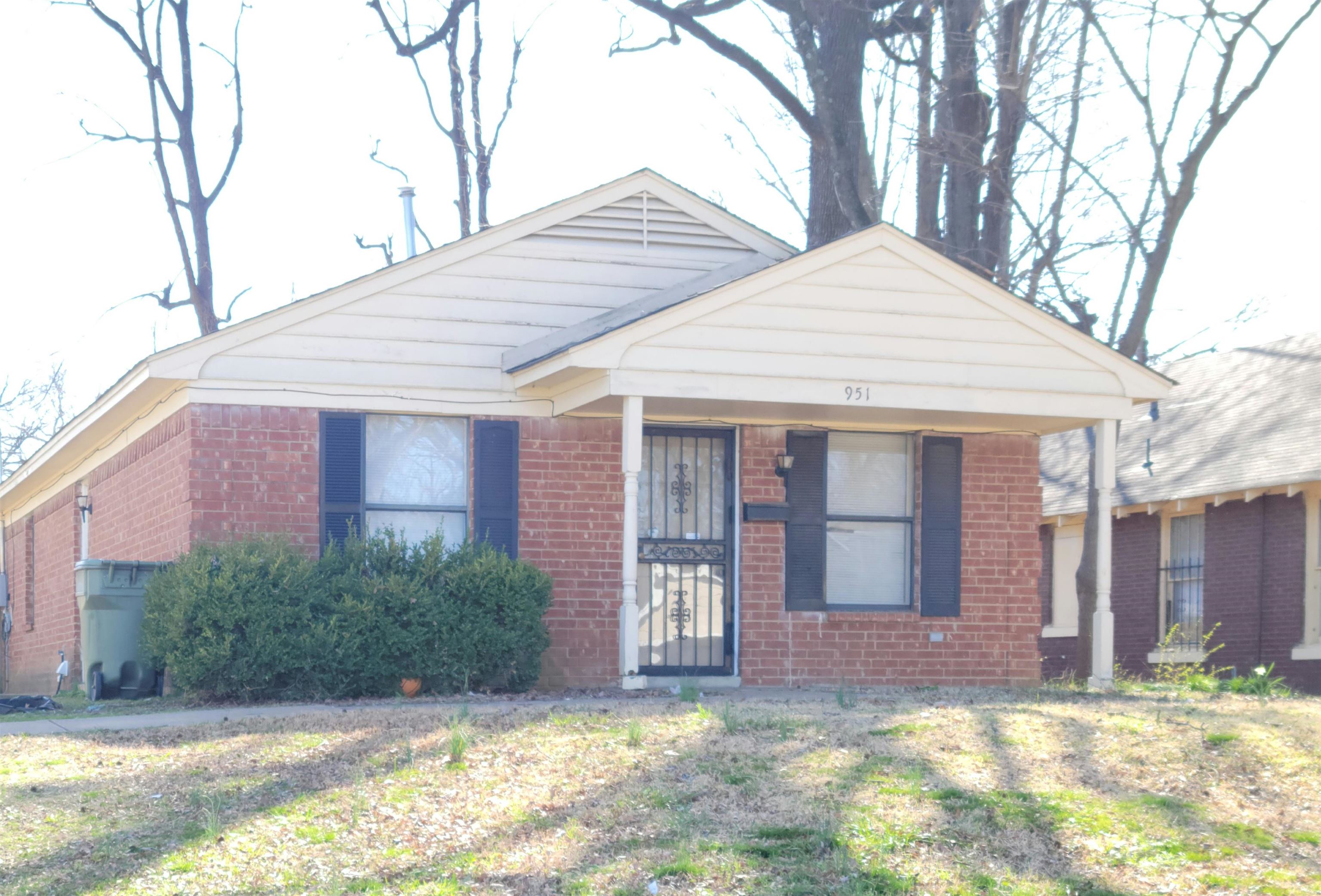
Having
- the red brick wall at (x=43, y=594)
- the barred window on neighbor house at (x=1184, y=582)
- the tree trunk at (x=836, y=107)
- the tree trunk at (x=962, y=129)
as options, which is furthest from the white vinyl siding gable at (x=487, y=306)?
the barred window on neighbor house at (x=1184, y=582)

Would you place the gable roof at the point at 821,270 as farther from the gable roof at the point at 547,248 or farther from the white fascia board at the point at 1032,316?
the gable roof at the point at 547,248

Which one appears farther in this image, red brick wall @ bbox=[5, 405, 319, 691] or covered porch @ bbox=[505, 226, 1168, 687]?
red brick wall @ bbox=[5, 405, 319, 691]

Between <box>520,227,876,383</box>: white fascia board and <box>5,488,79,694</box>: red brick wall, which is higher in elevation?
<box>520,227,876,383</box>: white fascia board

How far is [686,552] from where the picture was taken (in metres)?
13.0

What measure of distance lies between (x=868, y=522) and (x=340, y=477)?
15.6 feet

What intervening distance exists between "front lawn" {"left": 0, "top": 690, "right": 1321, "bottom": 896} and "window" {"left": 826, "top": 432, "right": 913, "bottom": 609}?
13.7 feet

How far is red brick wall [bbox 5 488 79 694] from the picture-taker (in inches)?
667

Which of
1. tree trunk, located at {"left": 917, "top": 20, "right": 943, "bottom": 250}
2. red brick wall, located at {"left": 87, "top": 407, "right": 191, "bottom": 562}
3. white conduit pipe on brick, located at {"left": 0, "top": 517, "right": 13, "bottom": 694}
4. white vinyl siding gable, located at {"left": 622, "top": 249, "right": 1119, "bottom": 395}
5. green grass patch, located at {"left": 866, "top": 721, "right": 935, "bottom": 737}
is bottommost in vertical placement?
white conduit pipe on brick, located at {"left": 0, "top": 517, "right": 13, "bottom": 694}

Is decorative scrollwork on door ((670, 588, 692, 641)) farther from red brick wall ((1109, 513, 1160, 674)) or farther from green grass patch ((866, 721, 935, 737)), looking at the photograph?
red brick wall ((1109, 513, 1160, 674))

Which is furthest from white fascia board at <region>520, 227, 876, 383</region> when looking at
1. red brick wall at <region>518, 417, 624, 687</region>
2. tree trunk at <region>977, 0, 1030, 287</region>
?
tree trunk at <region>977, 0, 1030, 287</region>

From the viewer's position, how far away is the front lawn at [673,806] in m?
6.07

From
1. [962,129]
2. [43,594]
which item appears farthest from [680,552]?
[43,594]

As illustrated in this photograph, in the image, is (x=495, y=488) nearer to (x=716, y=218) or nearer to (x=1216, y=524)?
(x=716, y=218)

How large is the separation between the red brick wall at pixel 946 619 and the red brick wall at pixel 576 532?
1195 millimetres
